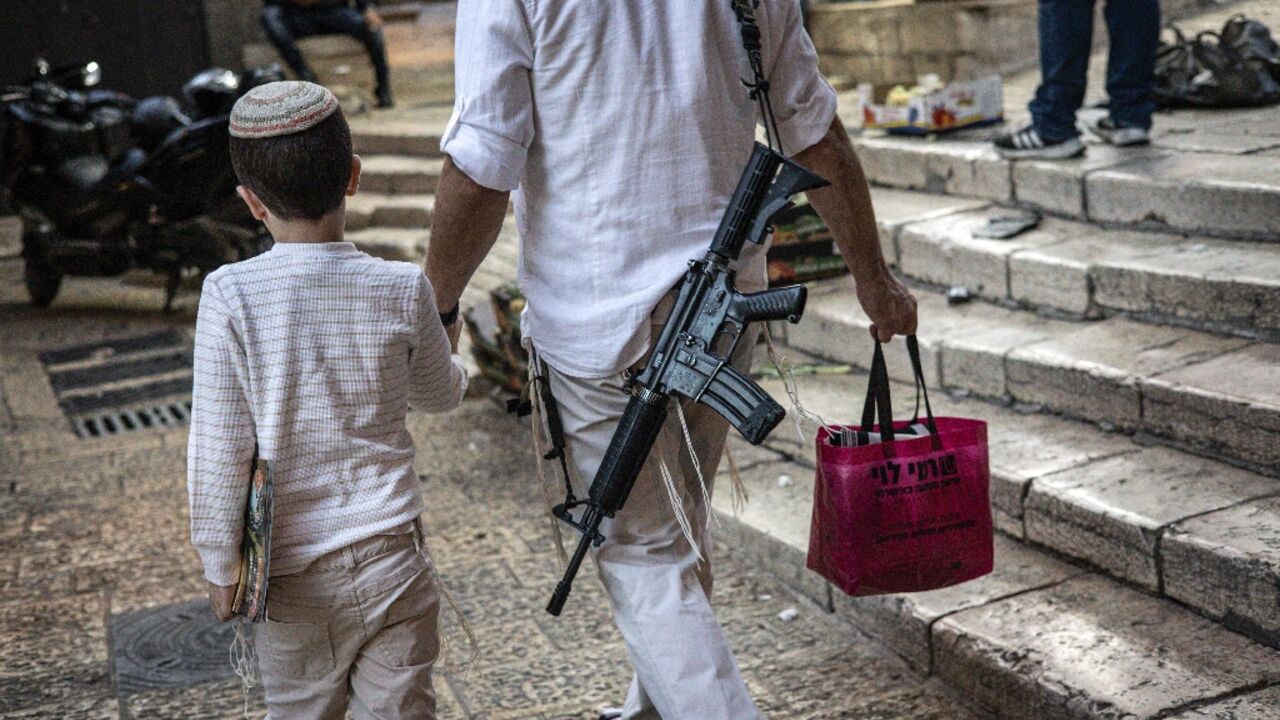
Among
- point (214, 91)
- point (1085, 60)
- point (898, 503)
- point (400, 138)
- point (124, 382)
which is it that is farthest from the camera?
point (400, 138)

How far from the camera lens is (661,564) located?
8.64ft

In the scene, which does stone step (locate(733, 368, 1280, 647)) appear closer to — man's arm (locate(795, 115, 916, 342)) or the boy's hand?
man's arm (locate(795, 115, 916, 342))

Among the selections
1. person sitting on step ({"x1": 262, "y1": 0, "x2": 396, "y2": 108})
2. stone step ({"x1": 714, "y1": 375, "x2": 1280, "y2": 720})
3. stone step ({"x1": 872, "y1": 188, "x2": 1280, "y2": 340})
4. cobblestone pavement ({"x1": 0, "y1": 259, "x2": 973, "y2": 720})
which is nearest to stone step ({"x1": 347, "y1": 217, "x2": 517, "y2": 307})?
cobblestone pavement ({"x1": 0, "y1": 259, "x2": 973, "y2": 720})

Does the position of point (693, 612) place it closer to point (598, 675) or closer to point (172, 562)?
point (598, 675)

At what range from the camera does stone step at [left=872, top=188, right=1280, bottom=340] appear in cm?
410

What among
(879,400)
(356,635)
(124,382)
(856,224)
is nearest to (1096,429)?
(879,400)

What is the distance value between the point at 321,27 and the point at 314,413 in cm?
859

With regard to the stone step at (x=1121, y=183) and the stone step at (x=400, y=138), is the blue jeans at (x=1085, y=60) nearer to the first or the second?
the stone step at (x=1121, y=183)

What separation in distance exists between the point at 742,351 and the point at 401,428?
2.35 ft

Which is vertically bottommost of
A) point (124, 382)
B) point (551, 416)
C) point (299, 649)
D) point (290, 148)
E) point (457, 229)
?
point (124, 382)

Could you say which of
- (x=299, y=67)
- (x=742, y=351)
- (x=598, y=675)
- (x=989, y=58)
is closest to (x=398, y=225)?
(x=299, y=67)

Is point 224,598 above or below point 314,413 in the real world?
below

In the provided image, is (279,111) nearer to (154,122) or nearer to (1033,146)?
(1033,146)

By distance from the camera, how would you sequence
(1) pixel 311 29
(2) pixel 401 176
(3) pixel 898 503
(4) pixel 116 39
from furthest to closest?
(4) pixel 116 39 → (1) pixel 311 29 → (2) pixel 401 176 → (3) pixel 898 503
